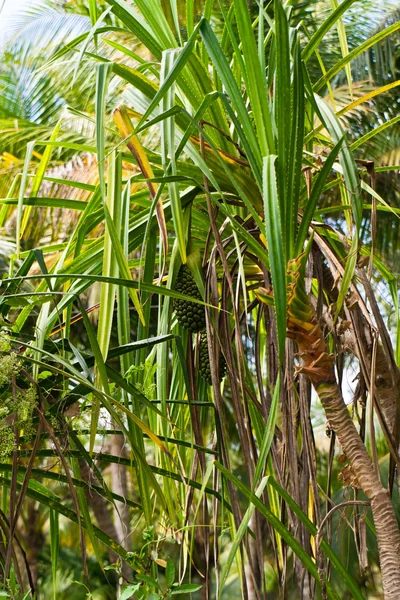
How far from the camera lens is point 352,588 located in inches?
32.8

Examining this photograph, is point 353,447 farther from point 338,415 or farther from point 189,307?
point 189,307

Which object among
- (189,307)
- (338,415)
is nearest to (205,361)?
(189,307)

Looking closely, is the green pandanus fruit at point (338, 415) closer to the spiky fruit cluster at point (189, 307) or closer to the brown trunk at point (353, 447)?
the brown trunk at point (353, 447)

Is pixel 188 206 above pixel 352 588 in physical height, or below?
above

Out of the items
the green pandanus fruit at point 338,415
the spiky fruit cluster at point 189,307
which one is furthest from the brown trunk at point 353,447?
the spiky fruit cluster at point 189,307

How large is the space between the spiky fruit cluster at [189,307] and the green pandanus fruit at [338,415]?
14 centimetres

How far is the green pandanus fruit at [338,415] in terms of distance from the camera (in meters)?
0.87

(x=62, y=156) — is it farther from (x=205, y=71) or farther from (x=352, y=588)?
(x=352, y=588)

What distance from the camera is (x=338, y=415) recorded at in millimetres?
929

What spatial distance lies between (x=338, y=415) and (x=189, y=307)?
10.1 inches

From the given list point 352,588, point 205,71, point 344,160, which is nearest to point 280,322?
point 344,160

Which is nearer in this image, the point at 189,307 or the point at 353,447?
the point at 353,447

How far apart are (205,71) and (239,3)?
156 millimetres

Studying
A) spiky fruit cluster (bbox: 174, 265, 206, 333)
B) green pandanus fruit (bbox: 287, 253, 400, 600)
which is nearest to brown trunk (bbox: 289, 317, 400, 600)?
green pandanus fruit (bbox: 287, 253, 400, 600)
